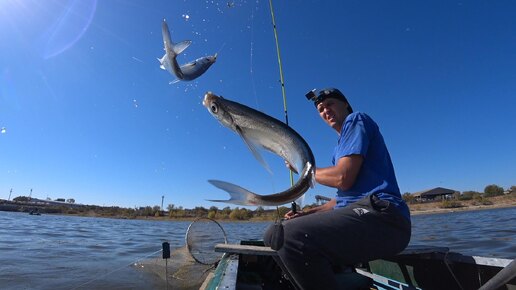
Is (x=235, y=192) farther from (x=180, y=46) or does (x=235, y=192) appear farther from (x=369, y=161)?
(x=180, y=46)

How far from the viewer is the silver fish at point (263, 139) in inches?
95.0

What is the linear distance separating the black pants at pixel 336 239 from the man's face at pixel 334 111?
1030mm

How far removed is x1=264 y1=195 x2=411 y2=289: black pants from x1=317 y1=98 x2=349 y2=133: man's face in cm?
103

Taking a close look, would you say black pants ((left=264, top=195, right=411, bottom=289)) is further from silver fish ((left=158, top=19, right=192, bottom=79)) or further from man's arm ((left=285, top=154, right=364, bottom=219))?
silver fish ((left=158, top=19, right=192, bottom=79))

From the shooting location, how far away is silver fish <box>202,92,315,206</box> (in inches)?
95.0

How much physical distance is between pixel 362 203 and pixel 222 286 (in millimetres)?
1381

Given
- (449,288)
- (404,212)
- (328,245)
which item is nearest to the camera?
(328,245)

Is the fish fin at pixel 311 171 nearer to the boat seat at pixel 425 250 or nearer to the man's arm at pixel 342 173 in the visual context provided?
the man's arm at pixel 342 173

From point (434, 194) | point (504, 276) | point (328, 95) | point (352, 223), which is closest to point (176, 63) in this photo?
point (328, 95)

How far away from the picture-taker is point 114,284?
9.56 metres

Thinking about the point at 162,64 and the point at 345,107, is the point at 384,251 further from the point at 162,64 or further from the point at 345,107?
the point at 162,64

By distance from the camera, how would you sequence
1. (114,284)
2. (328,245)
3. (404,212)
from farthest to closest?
(114,284) < (404,212) < (328,245)

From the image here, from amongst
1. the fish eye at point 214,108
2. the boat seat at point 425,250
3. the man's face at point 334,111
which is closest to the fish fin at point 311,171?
the fish eye at point 214,108

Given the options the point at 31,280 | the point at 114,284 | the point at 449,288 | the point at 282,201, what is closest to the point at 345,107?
the point at 282,201
